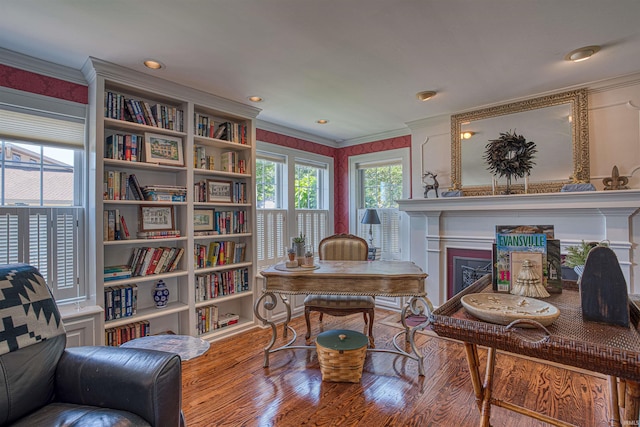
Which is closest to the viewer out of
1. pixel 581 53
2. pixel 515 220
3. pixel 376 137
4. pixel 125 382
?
pixel 125 382

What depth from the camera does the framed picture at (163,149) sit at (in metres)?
2.70

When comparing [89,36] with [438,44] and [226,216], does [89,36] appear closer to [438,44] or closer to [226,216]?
[226,216]

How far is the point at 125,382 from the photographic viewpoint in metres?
1.28

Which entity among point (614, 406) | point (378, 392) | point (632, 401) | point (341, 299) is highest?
point (632, 401)

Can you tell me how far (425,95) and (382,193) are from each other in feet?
5.76

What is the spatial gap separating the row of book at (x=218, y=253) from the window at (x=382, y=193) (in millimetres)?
1910

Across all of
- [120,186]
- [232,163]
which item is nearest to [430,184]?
[232,163]

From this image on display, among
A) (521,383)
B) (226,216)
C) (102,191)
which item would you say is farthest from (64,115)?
(521,383)

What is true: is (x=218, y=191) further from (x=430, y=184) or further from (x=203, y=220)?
(x=430, y=184)

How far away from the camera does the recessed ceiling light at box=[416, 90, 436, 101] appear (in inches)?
116

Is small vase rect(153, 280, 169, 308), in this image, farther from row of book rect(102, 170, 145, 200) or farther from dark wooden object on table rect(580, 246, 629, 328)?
dark wooden object on table rect(580, 246, 629, 328)

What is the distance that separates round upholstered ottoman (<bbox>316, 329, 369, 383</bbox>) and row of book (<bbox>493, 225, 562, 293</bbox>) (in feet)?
3.97

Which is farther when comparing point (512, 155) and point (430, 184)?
point (430, 184)

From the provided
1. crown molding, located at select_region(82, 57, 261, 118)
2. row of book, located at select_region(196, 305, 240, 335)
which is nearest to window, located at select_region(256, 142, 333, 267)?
crown molding, located at select_region(82, 57, 261, 118)
